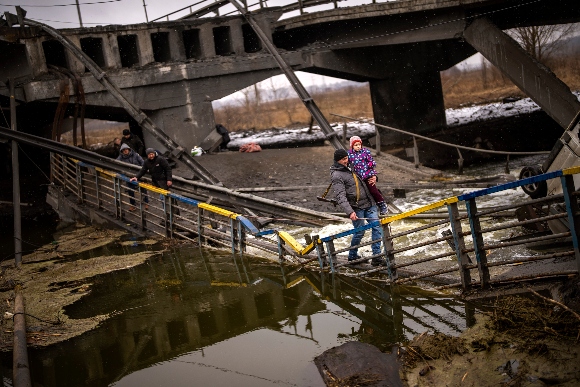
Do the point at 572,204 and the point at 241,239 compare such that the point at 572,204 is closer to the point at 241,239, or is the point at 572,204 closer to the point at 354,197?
the point at 354,197

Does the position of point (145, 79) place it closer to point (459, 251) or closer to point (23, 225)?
point (23, 225)

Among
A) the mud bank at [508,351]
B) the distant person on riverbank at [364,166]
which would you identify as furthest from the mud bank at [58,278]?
the mud bank at [508,351]

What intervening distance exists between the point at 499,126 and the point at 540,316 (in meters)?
24.3

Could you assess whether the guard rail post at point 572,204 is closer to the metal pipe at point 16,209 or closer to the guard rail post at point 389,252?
the guard rail post at point 389,252

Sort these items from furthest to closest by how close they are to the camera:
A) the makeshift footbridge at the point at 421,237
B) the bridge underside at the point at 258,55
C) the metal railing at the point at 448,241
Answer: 1. the bridge underside at the point at 258,55
2. the makeshift footbridge at the point at 421,237
3. the metal railing at the point at 448,241

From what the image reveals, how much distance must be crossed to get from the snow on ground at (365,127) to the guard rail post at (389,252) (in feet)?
72.2

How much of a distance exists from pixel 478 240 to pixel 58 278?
7.26 metres

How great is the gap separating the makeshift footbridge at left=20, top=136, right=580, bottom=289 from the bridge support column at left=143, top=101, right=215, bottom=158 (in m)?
6.03

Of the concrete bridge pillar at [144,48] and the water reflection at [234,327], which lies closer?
the water reflection at [234,327]

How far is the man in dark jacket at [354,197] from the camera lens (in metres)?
8.26

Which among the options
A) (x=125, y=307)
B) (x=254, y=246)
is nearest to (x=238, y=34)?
(x=254, y=246)

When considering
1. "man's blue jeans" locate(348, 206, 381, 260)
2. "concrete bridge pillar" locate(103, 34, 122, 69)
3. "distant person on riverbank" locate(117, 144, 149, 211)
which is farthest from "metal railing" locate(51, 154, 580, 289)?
"concrete bridge pillar" locate(103, 34, 122, 69)

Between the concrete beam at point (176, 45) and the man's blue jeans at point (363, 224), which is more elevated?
the concrete beam at point (176, 45)

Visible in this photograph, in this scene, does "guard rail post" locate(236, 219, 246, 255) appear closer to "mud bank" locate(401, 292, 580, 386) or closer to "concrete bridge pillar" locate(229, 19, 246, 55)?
"mud bank" locate(401, 292, 580, 386)
